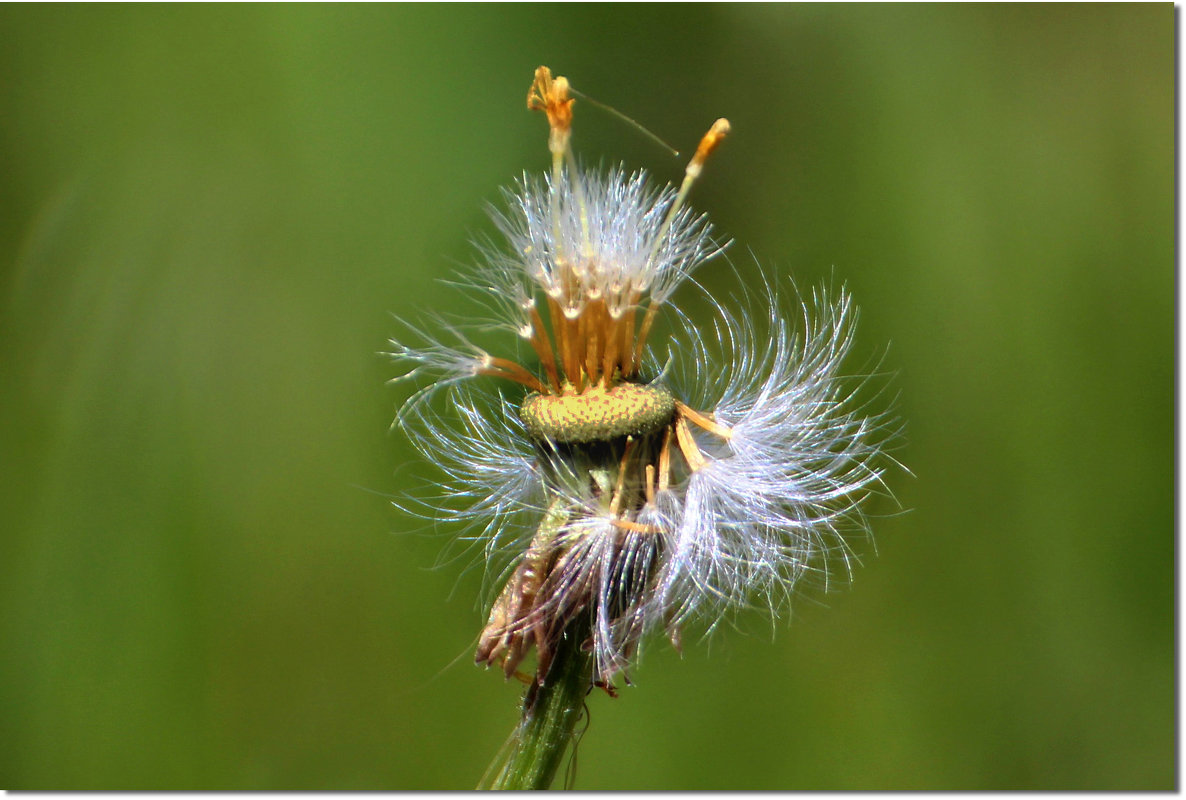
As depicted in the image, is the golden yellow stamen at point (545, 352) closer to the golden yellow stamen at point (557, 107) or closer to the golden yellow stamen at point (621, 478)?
the golden yellow stamen at point (621, 478)

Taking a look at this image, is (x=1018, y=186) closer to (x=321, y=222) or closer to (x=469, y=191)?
(x=469, y=191)

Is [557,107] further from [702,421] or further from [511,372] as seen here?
[702,421]

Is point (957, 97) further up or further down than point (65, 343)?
further up

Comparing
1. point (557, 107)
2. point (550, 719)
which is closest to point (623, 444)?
point (550, 719)

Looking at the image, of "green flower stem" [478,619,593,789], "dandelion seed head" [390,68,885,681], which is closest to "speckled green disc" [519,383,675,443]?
Answer: "dandelion seed head" [390,68,885,681]

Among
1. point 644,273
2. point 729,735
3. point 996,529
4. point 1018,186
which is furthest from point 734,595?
point 1018,186

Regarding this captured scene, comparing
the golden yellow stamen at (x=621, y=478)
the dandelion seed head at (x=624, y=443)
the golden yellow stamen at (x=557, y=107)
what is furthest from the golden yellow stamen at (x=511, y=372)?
the golden yellow stamen at (x=557, y=107)
